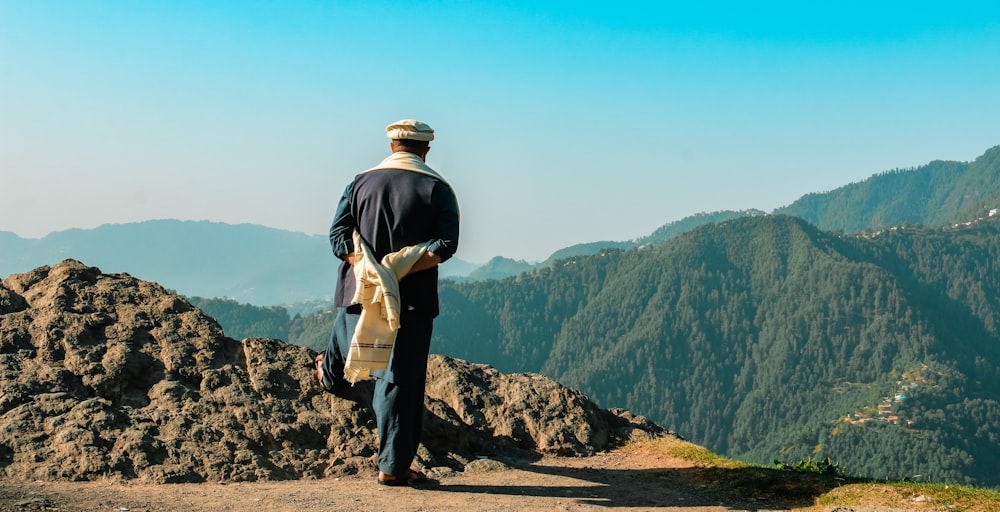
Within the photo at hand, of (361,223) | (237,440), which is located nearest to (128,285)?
(237,440)

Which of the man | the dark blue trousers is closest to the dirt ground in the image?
the dark blue trousers

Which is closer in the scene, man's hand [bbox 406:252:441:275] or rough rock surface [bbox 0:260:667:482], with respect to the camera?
man's hand [bbox 406:252:441:275]

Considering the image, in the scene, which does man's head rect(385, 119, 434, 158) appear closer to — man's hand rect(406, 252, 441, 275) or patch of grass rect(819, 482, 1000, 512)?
man's hand rect(406, 252, 441, 275)

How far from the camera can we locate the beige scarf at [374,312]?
505 centimetres

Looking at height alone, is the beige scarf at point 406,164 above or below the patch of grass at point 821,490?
above

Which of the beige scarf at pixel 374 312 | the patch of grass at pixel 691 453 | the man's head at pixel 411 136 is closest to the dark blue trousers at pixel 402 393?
the beige scarf at pixel 374 312

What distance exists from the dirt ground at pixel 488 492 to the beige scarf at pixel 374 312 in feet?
2.97

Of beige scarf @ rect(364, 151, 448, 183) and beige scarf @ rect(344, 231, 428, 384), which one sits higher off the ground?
beige scarf @ rect(364, 151, 448, 183)

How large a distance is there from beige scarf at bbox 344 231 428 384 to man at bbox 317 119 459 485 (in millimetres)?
55

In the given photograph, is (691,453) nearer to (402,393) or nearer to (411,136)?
(402,393)

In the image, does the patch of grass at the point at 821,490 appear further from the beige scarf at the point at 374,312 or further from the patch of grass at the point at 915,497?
the beige scarf at the point at 374,312

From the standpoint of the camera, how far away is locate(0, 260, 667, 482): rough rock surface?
17.6 ft

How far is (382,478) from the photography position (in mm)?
5379

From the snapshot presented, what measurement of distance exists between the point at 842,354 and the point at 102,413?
210 m
